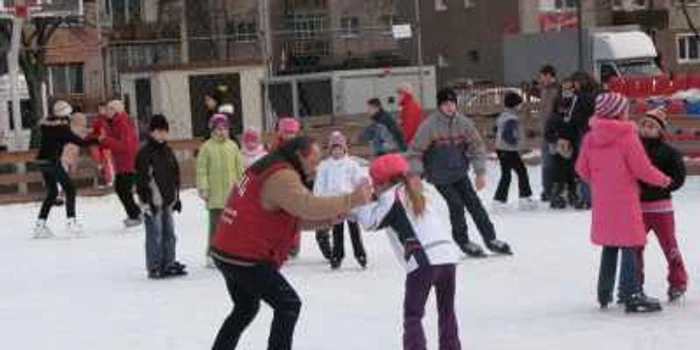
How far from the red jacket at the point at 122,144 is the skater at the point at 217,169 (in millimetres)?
4514

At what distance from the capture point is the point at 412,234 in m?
6.78

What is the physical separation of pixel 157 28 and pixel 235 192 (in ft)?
144

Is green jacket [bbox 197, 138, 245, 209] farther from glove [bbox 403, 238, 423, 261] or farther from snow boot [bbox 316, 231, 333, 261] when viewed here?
glove [bbox 403, 238, 423, 261]

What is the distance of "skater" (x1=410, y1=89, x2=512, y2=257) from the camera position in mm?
11344

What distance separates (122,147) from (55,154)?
Result: 0.78 metres

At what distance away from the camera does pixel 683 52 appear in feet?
174

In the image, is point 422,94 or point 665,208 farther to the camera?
point 422,94

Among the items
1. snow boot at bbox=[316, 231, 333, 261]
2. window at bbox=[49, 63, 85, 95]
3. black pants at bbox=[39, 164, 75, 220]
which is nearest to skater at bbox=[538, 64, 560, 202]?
snow boot at bbox=[316, 231, 333, 261]

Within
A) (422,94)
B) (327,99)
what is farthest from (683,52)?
(422,94)

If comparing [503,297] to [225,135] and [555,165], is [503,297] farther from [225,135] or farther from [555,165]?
[555,165]

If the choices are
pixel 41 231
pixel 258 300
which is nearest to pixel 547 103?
pixel 41 231

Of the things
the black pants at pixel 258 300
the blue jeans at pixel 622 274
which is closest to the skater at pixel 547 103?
the blue jeans at pixel 622 274

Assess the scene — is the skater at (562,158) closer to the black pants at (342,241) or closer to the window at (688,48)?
the black pants at (342,241)

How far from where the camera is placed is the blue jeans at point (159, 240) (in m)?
11.6
